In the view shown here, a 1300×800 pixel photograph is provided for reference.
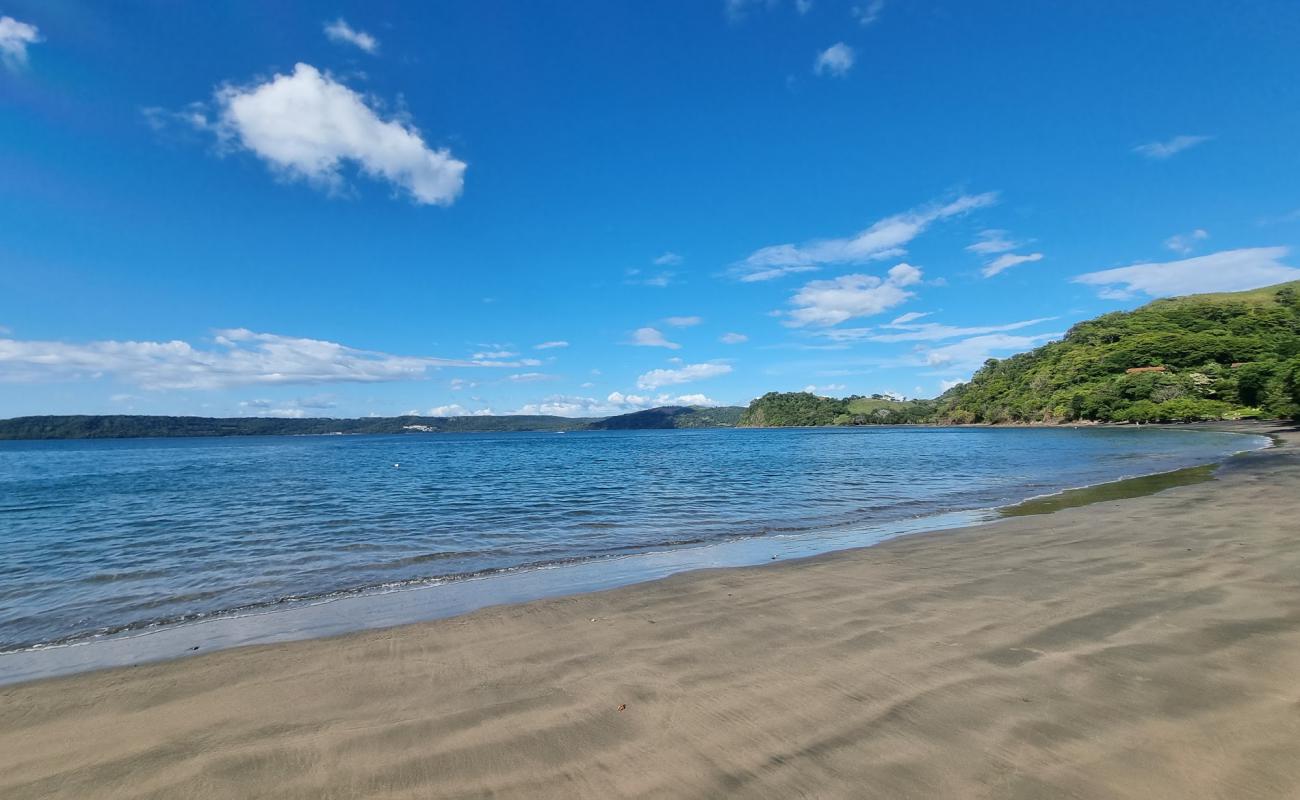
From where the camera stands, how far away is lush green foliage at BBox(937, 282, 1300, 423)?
83.2 m

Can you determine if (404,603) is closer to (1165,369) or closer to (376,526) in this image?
(376,526)

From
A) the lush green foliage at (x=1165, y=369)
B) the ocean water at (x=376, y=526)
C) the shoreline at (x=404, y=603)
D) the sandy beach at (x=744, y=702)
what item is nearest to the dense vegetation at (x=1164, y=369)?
the lush green foliage at (x=1165, y=369)

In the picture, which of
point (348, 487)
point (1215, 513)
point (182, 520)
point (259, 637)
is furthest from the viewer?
point (348, 487)

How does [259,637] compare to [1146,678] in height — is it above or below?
below

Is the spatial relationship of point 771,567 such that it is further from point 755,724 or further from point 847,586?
point 755,724

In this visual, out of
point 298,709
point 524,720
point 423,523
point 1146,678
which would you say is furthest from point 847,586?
point 423,523

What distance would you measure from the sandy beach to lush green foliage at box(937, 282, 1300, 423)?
77.8 meters

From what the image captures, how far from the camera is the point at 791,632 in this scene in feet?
20.8

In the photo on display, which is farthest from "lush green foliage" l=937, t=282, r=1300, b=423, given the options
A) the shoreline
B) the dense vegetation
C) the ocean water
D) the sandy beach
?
the sandy beach

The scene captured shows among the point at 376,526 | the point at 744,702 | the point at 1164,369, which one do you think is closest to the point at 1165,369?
the point at 1164,369

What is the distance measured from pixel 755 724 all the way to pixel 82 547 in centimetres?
1899

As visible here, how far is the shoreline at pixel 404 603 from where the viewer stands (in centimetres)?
689

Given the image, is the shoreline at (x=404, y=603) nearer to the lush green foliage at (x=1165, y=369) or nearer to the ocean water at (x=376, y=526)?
the ocean water at (x=376, y=526)

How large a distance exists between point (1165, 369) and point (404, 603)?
147m
